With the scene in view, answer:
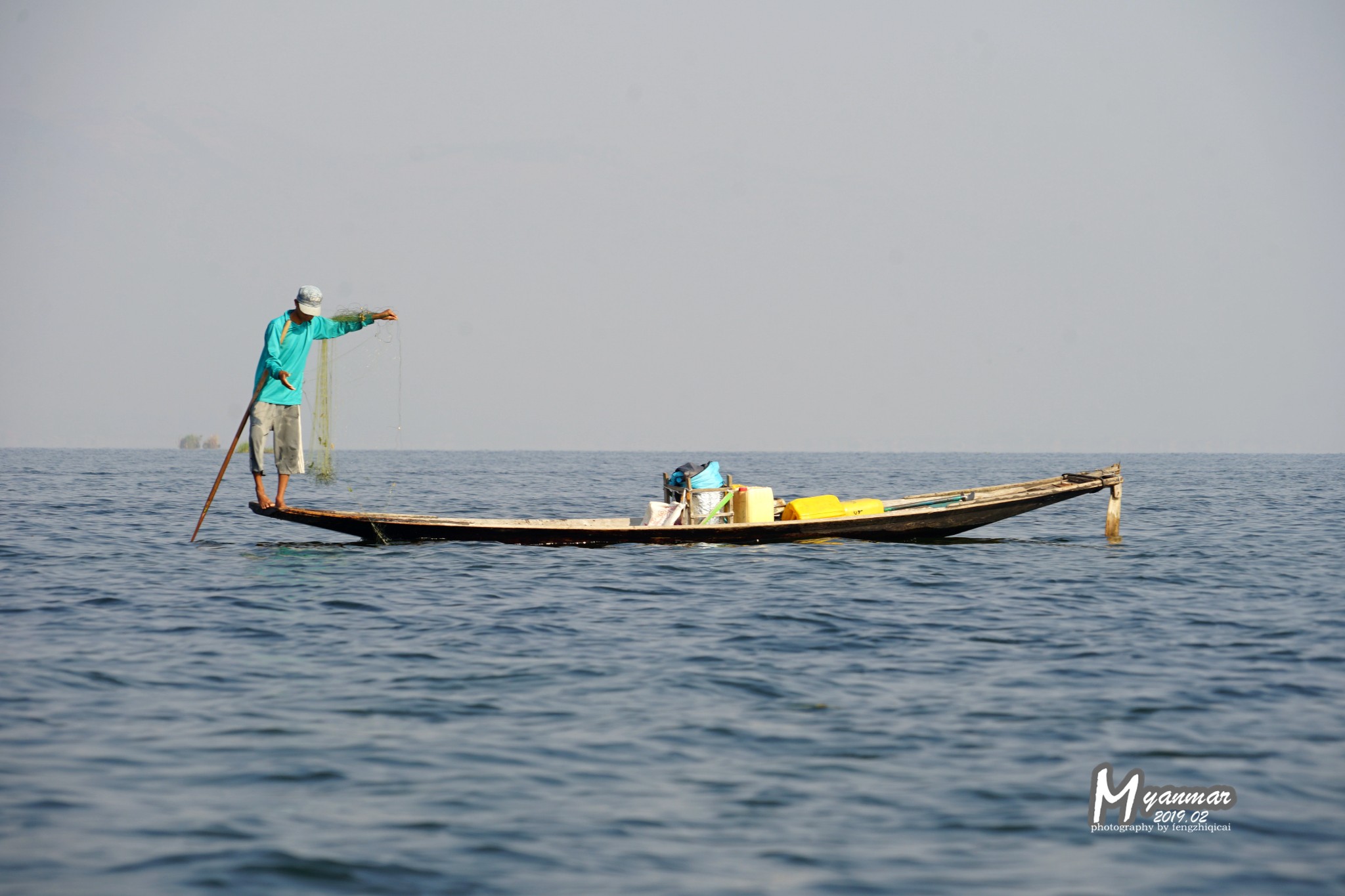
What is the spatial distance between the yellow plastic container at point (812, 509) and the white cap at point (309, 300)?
8386mm

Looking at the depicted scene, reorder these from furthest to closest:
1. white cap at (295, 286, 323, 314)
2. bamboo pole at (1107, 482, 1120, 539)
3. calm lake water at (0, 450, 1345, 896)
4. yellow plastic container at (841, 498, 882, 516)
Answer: bamboo pole at (1107, 482, 1120, 539)
yellow plastic container at (841, 498, 882, 516)
white cap at (295, 286, 323, 314)
calm lake water at (0, 450, 1345, 896)

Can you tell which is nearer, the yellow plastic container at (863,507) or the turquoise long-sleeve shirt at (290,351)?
the turquoise long-sleeve shirt at (290,351)

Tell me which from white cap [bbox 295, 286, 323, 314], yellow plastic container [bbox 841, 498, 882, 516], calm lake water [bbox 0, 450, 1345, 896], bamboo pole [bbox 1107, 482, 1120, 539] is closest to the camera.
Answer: calm lake water [bbox 0, 450, 1345, 896]

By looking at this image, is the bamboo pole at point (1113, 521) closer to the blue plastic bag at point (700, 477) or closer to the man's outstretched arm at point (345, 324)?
the blue plastic bag at point (700, 477)

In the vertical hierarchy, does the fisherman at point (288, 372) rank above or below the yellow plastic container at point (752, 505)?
above

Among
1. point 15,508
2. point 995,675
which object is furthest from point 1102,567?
point 15,508

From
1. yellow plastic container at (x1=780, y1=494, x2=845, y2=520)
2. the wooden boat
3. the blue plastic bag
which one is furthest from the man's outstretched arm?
yellow plastic container at (x1=780, y1=494, x2=845, y2=520)

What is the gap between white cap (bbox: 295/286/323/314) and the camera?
1606 cm

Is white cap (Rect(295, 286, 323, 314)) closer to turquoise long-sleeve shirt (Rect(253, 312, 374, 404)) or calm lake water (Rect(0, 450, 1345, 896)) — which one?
turquoise long-sleeve shirt (Rect(253, 312, 374, 404))

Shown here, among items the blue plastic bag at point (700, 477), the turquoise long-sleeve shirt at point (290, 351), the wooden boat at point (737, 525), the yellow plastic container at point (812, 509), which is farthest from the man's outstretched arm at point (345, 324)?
the yellow plastic container at point (812, 509)

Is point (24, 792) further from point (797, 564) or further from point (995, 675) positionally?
point (797, 564)

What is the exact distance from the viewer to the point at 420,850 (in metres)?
5.57

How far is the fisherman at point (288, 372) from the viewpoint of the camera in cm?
1612

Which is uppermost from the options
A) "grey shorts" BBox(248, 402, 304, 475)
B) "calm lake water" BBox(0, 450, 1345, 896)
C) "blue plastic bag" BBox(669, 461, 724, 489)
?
"grey shorts" BBox(248, 402, 304, 475)
